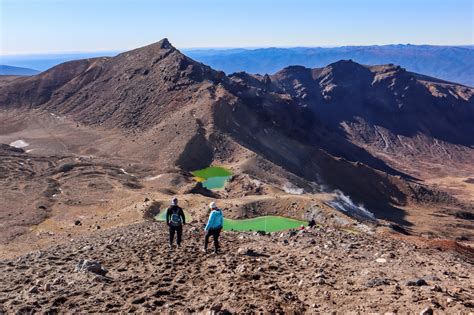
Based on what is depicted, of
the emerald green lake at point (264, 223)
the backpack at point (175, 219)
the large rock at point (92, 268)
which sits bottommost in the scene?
the emerald green lake at point (264, 223)

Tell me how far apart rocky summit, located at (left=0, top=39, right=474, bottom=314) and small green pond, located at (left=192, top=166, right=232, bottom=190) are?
0.43 meters

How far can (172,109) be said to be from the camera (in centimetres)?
6688

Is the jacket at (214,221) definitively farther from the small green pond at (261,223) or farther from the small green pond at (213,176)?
the small green pond at (213,176)

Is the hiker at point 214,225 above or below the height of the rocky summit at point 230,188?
above

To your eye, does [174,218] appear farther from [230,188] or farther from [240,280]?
[230,188]

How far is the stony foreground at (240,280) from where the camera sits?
9.94 m

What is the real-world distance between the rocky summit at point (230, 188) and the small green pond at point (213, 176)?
431mm

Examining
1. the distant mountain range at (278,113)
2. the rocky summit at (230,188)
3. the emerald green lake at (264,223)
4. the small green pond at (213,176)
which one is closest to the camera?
the rocky summit at (230,188)

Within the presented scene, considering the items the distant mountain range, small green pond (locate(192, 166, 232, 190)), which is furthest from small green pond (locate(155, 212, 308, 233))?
the distant mountain range

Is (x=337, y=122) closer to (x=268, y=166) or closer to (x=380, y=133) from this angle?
(x=380, y=133)

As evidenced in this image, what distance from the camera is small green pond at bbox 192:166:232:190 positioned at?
48275mm

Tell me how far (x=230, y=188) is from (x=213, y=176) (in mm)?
6464

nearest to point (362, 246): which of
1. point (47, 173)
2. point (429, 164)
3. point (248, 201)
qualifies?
point (248, 201)

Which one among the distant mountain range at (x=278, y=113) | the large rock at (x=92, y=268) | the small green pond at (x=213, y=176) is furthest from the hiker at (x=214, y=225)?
the distant mountain range at (x=278, y=113)
